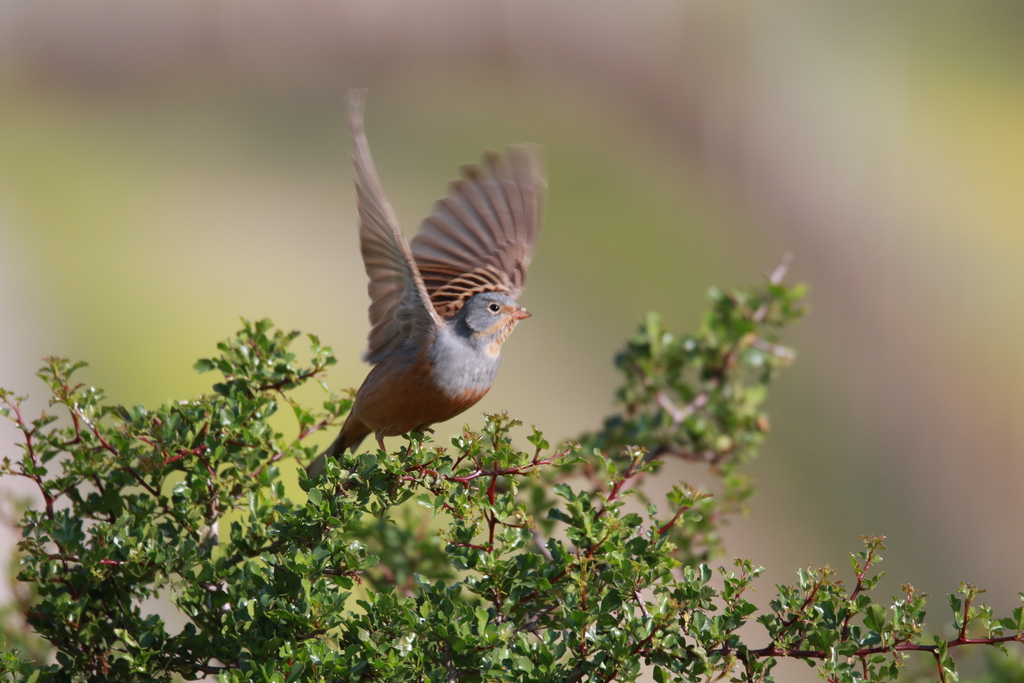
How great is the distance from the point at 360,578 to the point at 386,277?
1.32m

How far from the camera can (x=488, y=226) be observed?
3.86 m

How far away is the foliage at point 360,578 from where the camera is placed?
2043 mm

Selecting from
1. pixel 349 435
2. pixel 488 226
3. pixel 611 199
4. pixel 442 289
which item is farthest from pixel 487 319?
pixel 611 199

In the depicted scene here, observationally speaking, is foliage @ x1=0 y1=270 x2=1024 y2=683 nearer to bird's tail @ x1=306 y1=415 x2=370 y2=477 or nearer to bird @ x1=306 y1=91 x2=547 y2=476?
bird @ x1=306 y1=91 x2=547 y2=476

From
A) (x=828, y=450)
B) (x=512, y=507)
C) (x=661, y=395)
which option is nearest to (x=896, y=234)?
(x=828, y=450)

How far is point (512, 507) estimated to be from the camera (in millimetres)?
2240

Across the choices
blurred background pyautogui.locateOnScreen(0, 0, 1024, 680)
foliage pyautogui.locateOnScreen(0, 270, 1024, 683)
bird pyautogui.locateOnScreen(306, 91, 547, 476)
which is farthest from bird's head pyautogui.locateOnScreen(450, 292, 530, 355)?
blurred background pyautogui.locateOnScreen(0, 0, 1024, 680)

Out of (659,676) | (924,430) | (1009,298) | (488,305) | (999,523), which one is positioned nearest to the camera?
(659,676)

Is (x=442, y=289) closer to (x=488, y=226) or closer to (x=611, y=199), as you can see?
(x=488, y=226)

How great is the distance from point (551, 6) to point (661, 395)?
1274 centimetres

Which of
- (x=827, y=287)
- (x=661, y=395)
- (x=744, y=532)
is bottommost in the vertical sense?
(x=661, y=395)

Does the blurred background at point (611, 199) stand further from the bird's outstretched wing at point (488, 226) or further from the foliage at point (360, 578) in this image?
the foliage at point (360, 578)

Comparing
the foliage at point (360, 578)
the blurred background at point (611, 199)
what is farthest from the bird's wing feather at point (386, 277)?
the blurred background at point (611, 199)

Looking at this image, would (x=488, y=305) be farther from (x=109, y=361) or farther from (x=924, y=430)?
(x=924, y=430)
